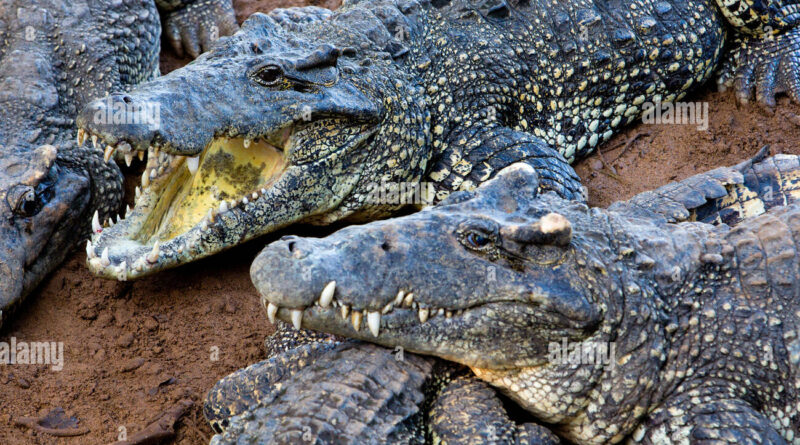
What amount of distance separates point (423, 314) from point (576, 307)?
0.60 metres

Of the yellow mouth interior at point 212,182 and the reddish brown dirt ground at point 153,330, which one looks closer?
the reddish brown dirt ground at point 153,330

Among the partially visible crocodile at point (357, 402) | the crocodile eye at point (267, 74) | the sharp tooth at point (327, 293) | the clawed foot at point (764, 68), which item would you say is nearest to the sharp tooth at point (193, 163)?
the crocodile eye at point (267, 74)

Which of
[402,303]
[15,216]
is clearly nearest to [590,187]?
[402,303]

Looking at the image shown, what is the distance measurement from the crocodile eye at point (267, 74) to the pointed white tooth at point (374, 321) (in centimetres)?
163

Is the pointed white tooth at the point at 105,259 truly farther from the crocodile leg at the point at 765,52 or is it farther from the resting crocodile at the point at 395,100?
the crocodile leg at the point at 765,52

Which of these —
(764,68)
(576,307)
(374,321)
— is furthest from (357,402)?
(764,68)

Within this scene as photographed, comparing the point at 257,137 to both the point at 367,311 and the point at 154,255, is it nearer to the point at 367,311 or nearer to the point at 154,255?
the point at 154,255

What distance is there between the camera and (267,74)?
174 inches

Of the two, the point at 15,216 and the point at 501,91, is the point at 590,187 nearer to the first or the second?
the point at 501,91

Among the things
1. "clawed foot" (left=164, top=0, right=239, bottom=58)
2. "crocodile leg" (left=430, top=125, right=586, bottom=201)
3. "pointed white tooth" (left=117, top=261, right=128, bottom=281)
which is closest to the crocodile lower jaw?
"pointed white tooth" (left=117, top=261, right=128, bottom=281)

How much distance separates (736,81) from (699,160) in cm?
82

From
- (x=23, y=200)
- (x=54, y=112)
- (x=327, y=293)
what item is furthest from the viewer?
(x=54, y=112)

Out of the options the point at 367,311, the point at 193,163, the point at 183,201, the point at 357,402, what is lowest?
the point at 357,402

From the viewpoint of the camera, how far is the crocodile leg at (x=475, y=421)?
3.34 meters
